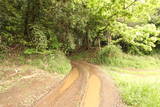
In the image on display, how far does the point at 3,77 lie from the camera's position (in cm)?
525

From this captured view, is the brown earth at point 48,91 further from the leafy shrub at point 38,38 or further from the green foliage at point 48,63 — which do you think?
the leafy shrub at point 38,38

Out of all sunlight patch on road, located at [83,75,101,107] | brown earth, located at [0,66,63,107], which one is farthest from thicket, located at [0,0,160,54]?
sunlight patch on road, located at [83,75,101,107]

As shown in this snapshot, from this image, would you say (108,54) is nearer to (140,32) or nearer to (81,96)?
(140,32)

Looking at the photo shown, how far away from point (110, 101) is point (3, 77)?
4352 mm

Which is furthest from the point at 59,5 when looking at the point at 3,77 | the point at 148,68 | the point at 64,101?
the point at 148,68

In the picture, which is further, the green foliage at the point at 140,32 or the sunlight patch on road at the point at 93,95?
the green foliage at the point at 140,32

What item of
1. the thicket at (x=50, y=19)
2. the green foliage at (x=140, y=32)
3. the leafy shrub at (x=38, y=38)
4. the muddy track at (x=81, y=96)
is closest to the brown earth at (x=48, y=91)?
the muddy track at (x=81, y=96)

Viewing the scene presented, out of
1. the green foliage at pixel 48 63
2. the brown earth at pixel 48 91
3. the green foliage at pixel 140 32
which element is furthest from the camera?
the green foliage at pixel 140 32

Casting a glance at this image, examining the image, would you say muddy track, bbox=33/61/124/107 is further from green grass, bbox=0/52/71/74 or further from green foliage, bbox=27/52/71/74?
green grass, bbox=0/52/71/74

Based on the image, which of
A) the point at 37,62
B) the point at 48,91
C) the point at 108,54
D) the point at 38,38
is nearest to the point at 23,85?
the point at 48,91

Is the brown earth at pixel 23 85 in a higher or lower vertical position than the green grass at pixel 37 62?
lower

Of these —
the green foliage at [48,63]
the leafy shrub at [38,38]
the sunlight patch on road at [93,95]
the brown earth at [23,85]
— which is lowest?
the sunlight patch on road at [93,95]

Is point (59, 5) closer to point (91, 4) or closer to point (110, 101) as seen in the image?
point (91, 4)

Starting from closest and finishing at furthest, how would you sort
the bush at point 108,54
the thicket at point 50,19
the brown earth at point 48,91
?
the brown earth at point 48,91, the thicket at point 50,19, the bush at point 108,54
